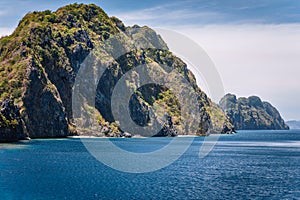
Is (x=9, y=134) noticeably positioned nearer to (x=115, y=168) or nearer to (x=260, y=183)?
(x=115, y=168)

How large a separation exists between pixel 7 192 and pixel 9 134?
12999cm

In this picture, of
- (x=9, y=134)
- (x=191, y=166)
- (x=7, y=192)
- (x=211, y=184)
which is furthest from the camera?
(x=9, y=134)

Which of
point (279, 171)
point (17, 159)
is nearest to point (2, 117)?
point (17, 159)

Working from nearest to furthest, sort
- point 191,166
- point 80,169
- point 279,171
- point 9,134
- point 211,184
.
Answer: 1. point 211,184
2. point 80,169
3. point 279,171
4. point 191,166
5. point 9,134

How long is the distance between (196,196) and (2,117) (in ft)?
479

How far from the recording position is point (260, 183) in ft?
298

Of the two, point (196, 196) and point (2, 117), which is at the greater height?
point (2, 117)

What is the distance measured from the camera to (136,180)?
9088 cm

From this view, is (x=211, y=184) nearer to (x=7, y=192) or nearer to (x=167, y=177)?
(x=167, y=177)

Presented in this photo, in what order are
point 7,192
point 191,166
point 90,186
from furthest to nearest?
1. point 191,166
2. point 90,186
3. point 7,192

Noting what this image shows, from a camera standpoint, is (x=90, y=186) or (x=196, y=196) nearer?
(x=196, y=196)

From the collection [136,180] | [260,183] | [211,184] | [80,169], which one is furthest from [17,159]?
[260,183]

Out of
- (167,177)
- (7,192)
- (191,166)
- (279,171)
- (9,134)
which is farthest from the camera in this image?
(9,134)

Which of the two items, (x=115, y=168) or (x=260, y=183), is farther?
(x=115, y=168)
